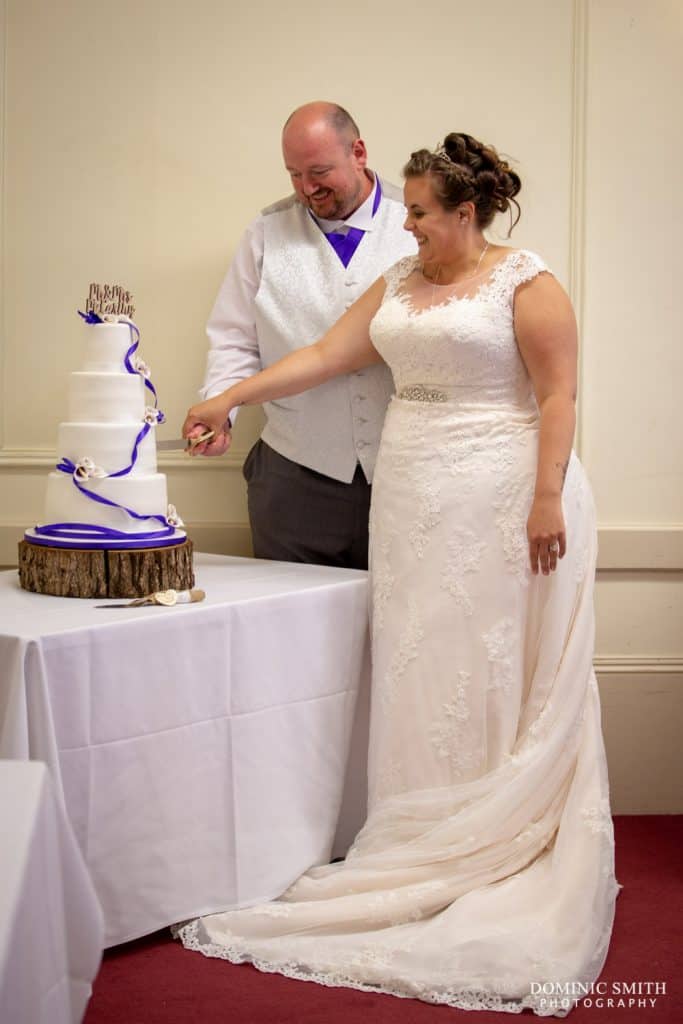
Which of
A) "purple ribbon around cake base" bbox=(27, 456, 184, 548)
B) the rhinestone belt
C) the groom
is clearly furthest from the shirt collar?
"purple ribbon around cake base" bbox=(27, 456, 184, 548)

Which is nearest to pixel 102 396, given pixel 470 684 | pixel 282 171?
pixel 470 684

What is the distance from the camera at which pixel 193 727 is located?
2631mm

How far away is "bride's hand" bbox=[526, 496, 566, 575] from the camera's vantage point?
2.76 meters

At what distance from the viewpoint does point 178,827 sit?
8.61ft

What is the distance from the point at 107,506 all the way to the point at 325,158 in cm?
120

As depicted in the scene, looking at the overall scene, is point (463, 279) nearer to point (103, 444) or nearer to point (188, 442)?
point (188, 442)

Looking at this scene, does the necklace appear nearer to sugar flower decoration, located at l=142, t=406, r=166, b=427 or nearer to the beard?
the beard

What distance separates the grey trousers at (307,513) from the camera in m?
3.44

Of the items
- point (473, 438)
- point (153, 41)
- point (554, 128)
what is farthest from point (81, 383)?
point (554, 128)

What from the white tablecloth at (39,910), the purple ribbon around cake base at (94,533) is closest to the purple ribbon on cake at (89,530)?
the purple ribbon around cake base at (94,533)

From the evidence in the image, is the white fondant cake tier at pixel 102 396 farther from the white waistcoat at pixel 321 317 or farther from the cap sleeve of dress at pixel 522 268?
the cap sleeve of dress at pixel 522 268

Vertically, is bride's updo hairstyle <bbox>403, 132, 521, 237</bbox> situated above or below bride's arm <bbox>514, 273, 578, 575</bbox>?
above

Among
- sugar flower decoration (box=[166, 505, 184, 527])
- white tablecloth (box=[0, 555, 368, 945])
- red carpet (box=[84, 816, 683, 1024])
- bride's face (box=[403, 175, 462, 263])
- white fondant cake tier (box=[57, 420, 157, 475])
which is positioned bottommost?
red carpet (box=[84, 816, 683, 1024])

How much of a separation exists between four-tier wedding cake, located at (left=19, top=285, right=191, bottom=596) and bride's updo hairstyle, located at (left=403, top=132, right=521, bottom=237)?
82cm
